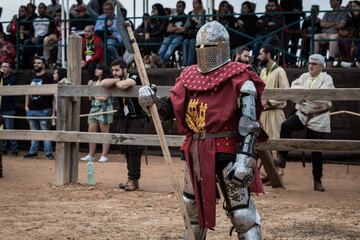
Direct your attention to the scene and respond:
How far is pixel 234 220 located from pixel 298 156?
7.84m

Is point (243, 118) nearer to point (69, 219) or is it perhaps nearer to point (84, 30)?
point (69, 219)

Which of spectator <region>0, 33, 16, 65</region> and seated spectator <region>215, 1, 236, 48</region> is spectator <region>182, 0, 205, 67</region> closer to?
seated spectator <region>215, 1, 236, 48</region>

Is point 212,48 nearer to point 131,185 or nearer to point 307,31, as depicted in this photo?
point 131,185

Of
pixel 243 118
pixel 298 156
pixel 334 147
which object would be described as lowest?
pixel 298 156

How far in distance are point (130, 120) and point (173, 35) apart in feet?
16.1

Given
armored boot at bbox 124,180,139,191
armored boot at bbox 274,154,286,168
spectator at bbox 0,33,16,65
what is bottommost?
armored boot at bbox 124,180,139,191

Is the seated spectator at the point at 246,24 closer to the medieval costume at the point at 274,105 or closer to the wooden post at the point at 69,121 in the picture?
the medieval costume at the point at 274,105

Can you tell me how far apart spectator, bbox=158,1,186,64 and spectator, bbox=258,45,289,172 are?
4.44 metres

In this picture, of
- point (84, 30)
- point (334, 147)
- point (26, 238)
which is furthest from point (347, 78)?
point (26, 238)

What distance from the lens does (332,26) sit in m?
12.7

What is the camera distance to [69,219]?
7398 millimetres

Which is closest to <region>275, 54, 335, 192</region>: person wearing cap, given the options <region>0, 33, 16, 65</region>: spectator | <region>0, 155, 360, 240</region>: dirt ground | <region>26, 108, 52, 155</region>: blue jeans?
<region>0, 155, 360, 240</region>: dirt ground

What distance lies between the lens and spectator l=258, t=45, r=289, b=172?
933 centimetres

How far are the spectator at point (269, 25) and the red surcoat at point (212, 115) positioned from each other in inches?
303
